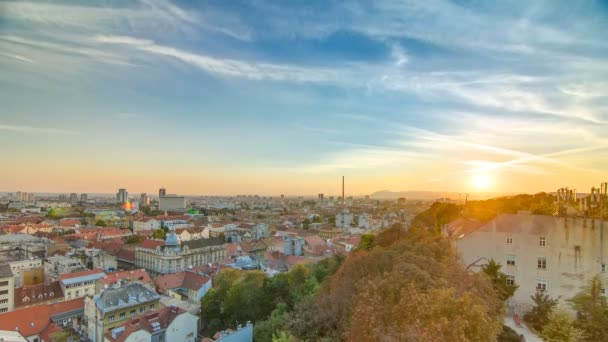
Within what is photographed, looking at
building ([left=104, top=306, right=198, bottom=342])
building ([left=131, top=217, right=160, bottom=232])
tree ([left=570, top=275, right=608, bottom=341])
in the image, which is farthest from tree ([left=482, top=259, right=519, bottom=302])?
building ([left=131, top=217, right=160, bottom=232])

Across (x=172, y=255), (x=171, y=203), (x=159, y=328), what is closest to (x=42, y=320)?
(x=159, y=328)

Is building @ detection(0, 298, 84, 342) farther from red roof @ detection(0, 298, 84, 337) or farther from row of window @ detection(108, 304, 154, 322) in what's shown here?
row of window @ detection(108, 304, 154, 322)

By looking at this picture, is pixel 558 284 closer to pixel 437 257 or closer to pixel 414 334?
pixel 437 257

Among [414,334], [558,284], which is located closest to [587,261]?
[558,284]

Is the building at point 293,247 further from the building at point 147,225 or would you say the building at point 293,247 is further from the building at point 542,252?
the building at point 147,225

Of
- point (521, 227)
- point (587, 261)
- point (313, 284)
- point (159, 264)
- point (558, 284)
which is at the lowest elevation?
point (159, 264)

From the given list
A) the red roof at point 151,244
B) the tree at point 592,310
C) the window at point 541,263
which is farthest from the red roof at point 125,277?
the tree at point 592,310
